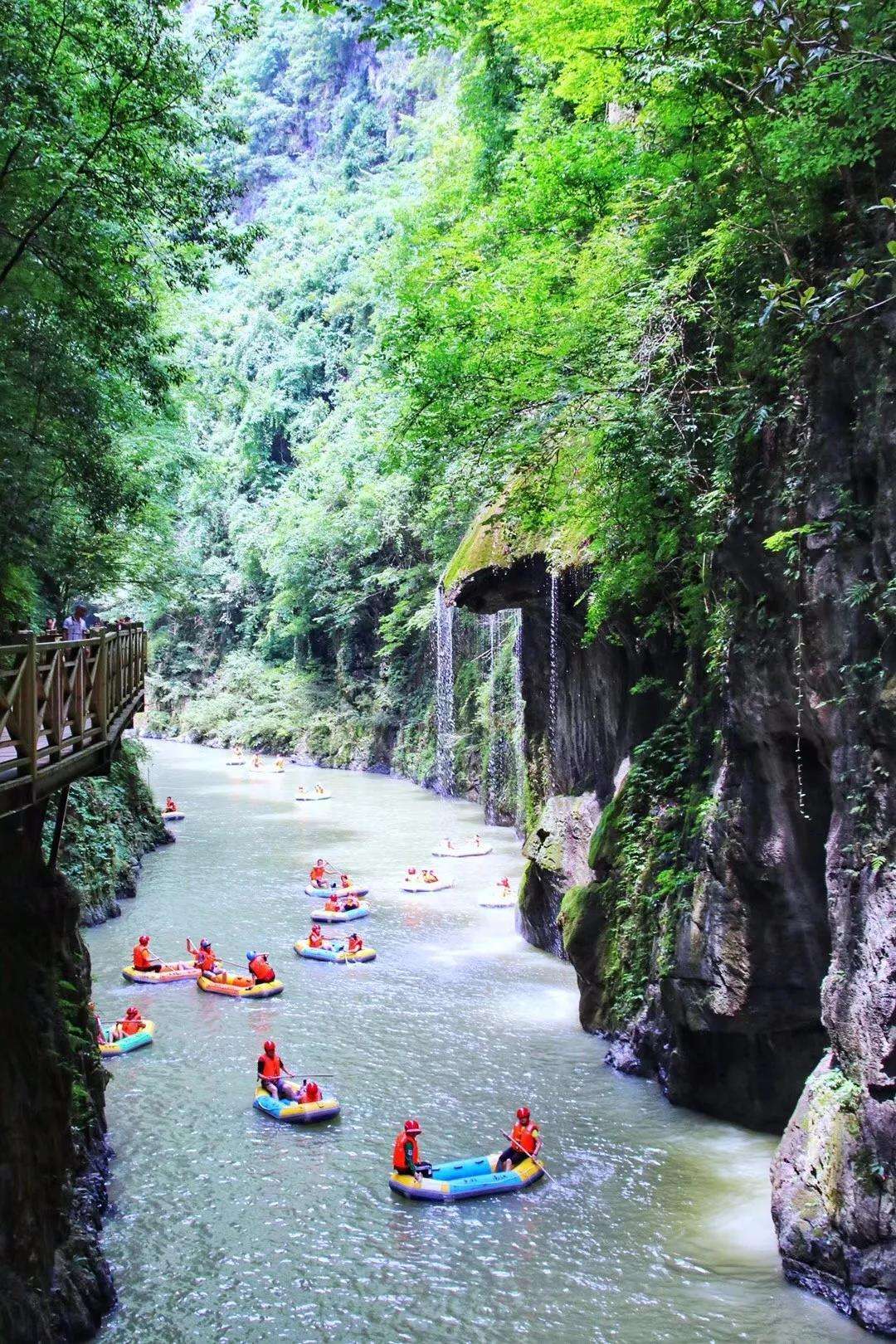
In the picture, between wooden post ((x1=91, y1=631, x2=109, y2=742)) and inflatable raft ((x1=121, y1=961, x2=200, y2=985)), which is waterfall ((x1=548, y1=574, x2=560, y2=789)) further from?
wooden post ((x1=91, y1=631, x2=109, y2=742))

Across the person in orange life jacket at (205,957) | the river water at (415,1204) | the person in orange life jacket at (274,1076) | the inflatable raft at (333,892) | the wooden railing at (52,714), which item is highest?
the wooden railing at (52,714)

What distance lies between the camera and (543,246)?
53.6 ft

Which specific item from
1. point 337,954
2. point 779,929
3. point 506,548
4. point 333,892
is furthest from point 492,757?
point 779,929

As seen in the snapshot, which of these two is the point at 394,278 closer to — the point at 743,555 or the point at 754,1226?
the point at 743,555

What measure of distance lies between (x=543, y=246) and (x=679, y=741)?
8283 millimetres

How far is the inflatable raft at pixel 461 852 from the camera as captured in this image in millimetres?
27422

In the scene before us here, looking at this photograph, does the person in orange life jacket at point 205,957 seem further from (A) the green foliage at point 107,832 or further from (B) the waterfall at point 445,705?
(B) the waterfall at point 445,705

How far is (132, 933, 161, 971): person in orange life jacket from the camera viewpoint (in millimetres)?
17750

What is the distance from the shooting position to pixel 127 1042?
48.0ft

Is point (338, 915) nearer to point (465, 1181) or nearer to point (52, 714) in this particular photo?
point (465, 1181)

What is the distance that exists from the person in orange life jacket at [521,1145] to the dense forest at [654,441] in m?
2.21

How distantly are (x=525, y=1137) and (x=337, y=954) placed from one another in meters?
8.16

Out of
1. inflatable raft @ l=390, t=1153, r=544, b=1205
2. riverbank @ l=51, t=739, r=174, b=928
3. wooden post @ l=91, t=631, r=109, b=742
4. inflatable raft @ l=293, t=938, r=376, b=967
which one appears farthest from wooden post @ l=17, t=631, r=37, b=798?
inflatable raft @ l=293, t=938, r=376, b=967

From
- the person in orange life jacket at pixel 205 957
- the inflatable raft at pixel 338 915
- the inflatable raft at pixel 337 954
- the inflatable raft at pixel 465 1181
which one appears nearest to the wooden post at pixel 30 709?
the inflatable raft at pixel 465 1181
